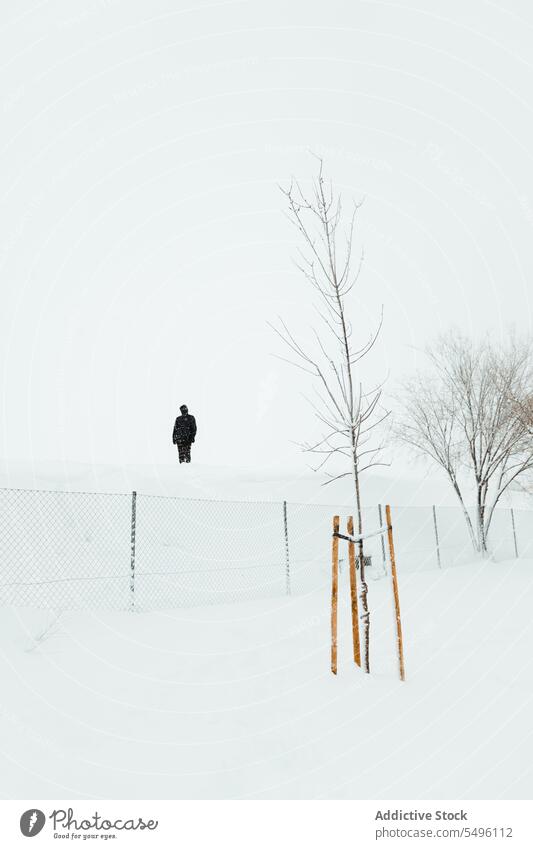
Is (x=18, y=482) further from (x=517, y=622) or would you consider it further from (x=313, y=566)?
(x=517, y=622)

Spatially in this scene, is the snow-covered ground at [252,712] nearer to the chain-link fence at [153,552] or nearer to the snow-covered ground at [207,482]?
the chain-link fence at [153,552]

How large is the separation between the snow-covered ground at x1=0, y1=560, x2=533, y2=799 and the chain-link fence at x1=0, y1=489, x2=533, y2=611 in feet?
7.13

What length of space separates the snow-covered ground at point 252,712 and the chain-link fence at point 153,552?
217cm

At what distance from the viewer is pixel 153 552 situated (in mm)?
11570

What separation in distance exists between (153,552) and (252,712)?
7622mm

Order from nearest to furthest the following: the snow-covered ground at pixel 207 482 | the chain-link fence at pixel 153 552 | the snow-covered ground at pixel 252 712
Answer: the snow-covered ground at pixel 252 712, the chain-link fence at pixel 153 552, the snow-covered ground at pixel 207 482

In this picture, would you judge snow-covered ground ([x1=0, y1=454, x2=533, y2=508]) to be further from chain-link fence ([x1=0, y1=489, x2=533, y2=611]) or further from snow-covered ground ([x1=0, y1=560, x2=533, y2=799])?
snow-covered ground ([x1=0, y1=560, x2=533, y2=799])

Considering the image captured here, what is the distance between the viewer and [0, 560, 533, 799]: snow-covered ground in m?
3.26

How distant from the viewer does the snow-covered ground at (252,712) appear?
10.7 ft

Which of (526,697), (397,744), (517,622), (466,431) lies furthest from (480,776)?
(466,431)

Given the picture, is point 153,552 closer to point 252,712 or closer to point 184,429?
point 184,429

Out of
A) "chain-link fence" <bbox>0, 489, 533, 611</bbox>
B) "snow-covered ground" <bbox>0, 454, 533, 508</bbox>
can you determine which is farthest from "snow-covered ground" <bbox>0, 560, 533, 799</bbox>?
"snow-covered ground" <bbox>0, 454, 533, 508</bbox>

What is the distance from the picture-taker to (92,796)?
123 inches

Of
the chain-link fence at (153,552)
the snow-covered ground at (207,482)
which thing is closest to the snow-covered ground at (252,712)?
the chain-link fence at (153,552)
